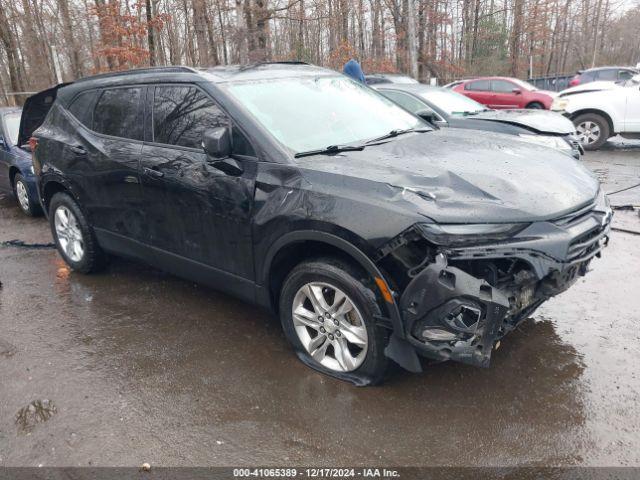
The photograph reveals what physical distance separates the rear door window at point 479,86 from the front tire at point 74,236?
15.0 metres

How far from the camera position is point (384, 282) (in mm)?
2721

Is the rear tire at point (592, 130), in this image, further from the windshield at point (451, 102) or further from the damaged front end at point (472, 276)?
the damaged front end at point (472, 276)

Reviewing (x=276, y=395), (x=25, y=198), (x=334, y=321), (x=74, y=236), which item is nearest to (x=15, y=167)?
(x=25, y=198)

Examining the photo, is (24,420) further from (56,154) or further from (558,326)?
(558,326)

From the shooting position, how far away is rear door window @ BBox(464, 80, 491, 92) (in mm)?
16953

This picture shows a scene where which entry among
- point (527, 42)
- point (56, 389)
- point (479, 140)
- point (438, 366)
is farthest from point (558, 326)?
point (527, 42)

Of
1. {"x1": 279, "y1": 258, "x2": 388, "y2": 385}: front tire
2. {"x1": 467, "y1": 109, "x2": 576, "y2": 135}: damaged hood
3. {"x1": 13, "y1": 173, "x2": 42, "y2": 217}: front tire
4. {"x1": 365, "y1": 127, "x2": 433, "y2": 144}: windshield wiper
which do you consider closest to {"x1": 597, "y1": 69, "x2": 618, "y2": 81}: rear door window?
{"x1": 467, "y1": 109, "x2": 576, "y2": 135}: damaged hood

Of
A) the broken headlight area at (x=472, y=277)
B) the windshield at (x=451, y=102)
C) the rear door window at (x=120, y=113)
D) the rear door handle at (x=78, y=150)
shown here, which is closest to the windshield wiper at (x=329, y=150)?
the broken headlight area at (x=472, y=277)

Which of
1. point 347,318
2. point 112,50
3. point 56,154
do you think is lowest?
point 347,318

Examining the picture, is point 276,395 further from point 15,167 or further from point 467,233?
point 15,167

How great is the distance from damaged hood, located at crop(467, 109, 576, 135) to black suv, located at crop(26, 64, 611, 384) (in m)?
4.13

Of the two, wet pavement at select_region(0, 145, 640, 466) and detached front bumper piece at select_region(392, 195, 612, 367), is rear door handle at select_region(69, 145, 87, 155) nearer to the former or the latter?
wet pavement at select_region(0, 145, 640, 466)

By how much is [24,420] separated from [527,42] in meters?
37.6

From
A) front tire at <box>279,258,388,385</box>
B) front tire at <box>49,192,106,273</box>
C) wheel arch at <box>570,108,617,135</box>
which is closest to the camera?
front tire at <box>279,258,388,385</box>
